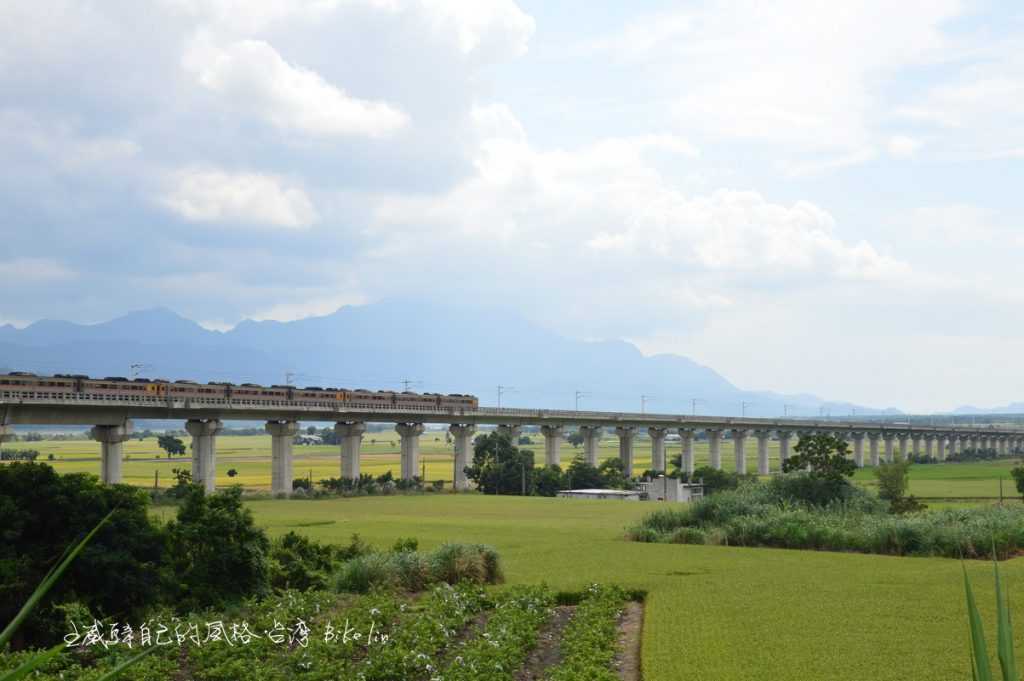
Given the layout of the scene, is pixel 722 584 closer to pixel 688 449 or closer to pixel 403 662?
pixel 403 662

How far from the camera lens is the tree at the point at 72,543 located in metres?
20.3

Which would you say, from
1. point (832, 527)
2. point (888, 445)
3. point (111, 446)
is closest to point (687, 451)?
point (888, 445)

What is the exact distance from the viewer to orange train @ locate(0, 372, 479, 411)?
61.2 m

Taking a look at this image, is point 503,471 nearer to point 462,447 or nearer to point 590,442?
point 462,447

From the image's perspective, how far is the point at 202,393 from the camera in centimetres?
7244

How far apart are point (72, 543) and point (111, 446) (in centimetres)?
5002

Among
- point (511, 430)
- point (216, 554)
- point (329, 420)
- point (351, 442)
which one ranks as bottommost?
point (216, 554)

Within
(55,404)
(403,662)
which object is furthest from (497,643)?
(55,404)

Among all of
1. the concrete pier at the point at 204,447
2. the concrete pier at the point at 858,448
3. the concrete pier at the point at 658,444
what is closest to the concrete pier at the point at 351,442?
the concrete pier at the point at 204,447

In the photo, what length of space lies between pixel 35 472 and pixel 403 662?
32.1 feet

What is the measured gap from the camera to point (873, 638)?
19.8m

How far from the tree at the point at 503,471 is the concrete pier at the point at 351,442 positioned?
34.2ft

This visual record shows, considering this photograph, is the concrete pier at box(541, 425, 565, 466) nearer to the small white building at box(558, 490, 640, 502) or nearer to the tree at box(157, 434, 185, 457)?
the small white building at box(558, 490, 640, 502)

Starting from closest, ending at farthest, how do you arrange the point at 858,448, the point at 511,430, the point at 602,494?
1. the point at 602,494
2. the point at 511,430
3. the point at 858,448
